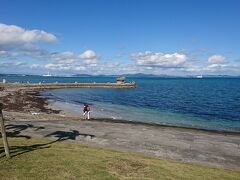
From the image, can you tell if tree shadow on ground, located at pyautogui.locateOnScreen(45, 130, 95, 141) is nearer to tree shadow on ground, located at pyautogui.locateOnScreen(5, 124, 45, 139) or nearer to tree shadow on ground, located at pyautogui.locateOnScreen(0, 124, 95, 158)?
tree shadow on ground, located at pyautogui.locateOnScreen(0, 124, 95, 158)

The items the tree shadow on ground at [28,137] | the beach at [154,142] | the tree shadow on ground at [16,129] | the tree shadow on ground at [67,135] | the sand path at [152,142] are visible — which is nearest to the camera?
the tree shadow on ground at [28,137]

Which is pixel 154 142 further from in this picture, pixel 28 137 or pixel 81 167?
pixel 81 167

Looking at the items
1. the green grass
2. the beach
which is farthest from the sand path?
the green grass

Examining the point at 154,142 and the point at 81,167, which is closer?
the point at 81,167

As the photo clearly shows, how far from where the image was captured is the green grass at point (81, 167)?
14781 mm

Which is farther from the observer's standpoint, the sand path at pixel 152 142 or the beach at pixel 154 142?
the sand path at pixel 152 142

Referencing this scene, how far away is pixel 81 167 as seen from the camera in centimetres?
1605

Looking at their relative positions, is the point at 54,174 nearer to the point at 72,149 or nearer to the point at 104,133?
the point at 72,149

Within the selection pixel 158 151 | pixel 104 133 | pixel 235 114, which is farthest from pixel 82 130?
pixel 235 114

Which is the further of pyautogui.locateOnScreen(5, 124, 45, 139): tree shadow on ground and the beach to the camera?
pyautogui.locateOnScreen(5, 124, 45, 139): tree shadow on ground

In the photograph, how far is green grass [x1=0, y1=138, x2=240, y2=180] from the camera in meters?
14.8

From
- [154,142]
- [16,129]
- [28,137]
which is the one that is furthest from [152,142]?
[16,129]

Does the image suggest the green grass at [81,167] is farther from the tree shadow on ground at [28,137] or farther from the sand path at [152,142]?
the sand path at [152,142]

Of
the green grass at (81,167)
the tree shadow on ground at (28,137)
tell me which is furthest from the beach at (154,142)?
the green grass at (81,167)
